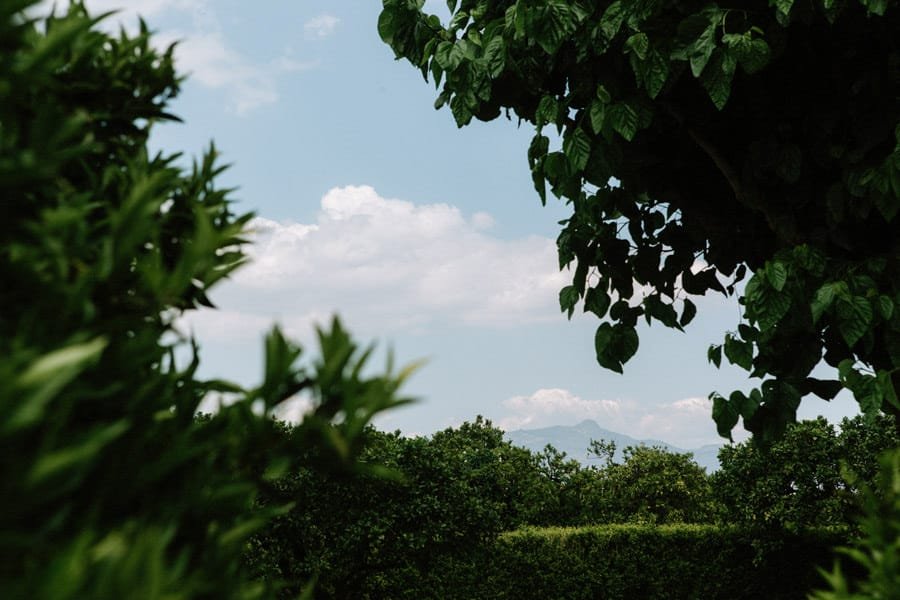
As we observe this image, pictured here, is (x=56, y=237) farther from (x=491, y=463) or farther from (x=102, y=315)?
(x=491, y=463)

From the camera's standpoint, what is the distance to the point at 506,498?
17.7 m

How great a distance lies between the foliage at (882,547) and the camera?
2758mm

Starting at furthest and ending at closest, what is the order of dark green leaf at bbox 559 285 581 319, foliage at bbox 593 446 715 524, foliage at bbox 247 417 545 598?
foliage at bbox 593 446 715 524
foliage at bbox 247 417 545 598
dark green leaf at bbox 559 285 581 319

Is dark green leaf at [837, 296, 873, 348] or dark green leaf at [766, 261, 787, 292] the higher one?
dark green leaf at [766, 261, 787, 292]

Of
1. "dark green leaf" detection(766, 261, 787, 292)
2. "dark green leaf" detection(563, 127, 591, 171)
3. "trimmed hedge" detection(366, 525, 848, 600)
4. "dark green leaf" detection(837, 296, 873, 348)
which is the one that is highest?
"dark green leaf" detection(563, 127, 591, 171)

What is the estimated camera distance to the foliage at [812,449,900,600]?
276 centimetres

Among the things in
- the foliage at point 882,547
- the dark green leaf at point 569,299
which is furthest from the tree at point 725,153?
the foliage at point 882,547

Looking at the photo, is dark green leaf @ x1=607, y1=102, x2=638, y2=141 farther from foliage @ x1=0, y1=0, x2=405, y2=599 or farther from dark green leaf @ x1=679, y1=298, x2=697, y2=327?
foliage @ x1=0, y1=0, x2=405, y2=599

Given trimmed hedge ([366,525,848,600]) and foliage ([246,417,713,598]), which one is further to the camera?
trimmed hedge ([366,525,848,600])

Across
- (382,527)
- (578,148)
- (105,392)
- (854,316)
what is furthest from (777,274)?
(382,527)

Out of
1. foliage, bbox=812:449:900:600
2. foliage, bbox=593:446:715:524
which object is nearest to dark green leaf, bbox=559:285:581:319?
foliage, bbox=812:449:900:600

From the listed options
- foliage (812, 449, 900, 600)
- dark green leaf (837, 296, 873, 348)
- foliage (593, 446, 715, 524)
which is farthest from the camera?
foliage (593, 446, 715, 524)

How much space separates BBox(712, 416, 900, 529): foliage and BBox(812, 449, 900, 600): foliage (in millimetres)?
11894

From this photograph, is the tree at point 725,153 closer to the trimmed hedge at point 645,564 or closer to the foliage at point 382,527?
the foliage at point 382,527
